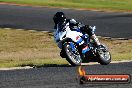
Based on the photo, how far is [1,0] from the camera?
162 ft

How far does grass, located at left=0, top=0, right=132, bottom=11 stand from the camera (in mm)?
43853

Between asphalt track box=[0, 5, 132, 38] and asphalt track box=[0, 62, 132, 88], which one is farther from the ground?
asphalt track box=[0, 62, 132, 88]

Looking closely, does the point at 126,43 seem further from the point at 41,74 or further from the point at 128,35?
the point at 41,74

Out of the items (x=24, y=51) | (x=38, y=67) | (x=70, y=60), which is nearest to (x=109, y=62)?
(x=70, y=60)

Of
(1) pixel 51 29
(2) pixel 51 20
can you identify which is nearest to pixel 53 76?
(1) pixel 51 29

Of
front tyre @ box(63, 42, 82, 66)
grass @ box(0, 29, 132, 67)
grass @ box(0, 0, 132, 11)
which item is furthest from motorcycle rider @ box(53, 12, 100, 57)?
grass @ box(0, 0, 132, 11)

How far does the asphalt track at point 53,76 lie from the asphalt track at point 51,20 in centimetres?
1424

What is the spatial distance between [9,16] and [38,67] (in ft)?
79.0

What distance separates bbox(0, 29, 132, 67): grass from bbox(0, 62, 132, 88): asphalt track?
5.32 meters

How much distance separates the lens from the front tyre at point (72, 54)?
46.9 feet

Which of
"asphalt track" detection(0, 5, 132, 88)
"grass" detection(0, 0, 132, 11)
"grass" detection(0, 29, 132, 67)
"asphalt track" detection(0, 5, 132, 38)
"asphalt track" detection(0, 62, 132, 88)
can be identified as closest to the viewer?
"asphalt track" detection(0, 62, 132, 88)

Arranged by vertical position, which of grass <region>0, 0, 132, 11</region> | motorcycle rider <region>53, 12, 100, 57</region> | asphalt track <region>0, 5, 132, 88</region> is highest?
motorcycle rider <region>53, 12, 100, 57</region>

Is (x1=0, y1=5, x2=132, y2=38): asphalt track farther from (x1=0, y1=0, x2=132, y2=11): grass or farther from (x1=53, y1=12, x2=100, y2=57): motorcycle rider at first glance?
(x1=53, y1=12, x2=100, y2=57): motorcycle rider

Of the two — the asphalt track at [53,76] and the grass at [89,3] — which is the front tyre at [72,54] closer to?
the asphalt track at [53,76]
